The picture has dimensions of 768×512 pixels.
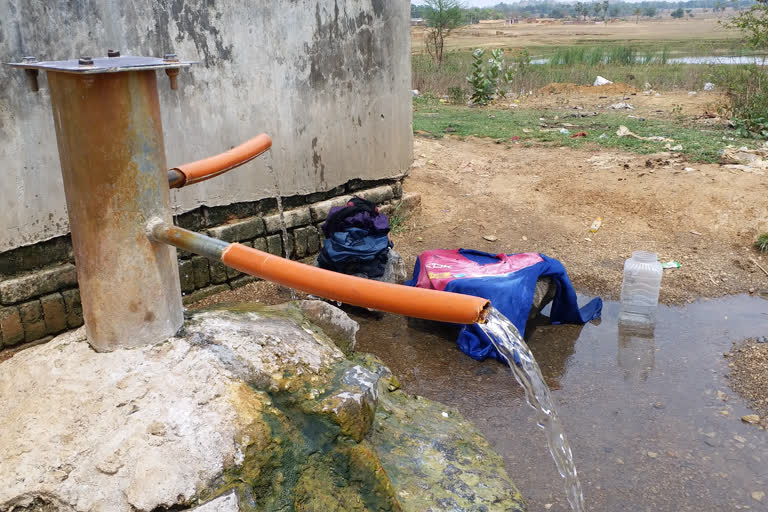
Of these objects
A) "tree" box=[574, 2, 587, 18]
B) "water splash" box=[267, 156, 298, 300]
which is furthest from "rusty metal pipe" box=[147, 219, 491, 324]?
"tree" box=[574, 2, 587, 18]

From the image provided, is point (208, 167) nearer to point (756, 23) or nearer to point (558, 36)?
point (756, 23)

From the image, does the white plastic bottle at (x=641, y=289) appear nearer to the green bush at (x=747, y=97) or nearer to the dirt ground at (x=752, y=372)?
the dirt ground at (x=752, y=372)

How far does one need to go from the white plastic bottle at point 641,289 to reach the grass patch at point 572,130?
3067mm

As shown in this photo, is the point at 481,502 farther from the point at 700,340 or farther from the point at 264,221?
the point at 264,221

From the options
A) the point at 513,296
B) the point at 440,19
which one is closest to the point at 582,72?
the point at 440,19

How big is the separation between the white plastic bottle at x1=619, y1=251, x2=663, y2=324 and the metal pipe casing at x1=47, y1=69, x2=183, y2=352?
3.15 m

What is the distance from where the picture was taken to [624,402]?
3287 mm

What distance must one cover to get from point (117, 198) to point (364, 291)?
2.59 feet

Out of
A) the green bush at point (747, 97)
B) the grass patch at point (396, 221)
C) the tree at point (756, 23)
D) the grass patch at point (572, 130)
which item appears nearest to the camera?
the grass patch at point (396, 221)

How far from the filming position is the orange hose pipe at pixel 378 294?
4.84ft

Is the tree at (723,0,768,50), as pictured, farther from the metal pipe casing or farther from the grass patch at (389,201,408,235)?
the metal pipe casing

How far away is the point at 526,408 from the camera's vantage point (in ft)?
10.6

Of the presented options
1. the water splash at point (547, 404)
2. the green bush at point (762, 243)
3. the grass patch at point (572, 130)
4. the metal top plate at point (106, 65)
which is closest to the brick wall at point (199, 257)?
the metal top plate at point (106, 65)

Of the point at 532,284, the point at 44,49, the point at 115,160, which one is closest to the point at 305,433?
the point at 115,160
